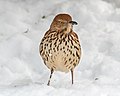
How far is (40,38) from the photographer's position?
830 centimetres

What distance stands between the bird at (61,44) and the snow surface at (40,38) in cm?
32

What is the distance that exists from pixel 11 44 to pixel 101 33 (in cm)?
132

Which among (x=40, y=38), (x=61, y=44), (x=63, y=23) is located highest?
(x=40, y=38)

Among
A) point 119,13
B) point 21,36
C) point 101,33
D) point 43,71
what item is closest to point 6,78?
point 43,71

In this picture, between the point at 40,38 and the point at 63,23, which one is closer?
the point at 63,23

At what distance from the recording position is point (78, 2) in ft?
29.4

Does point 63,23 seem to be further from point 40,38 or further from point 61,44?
point 40,38

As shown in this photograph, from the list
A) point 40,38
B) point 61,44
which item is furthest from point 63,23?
point 40,38

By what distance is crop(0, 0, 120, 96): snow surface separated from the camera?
21.0 feet

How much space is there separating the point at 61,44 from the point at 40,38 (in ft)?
6.54

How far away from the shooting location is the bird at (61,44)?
634 cm

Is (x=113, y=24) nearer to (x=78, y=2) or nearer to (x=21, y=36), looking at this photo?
(x=78, y=2)

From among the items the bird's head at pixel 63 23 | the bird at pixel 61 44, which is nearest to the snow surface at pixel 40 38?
the bird at pixel 61 44

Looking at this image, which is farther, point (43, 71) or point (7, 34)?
point (7, 34)
